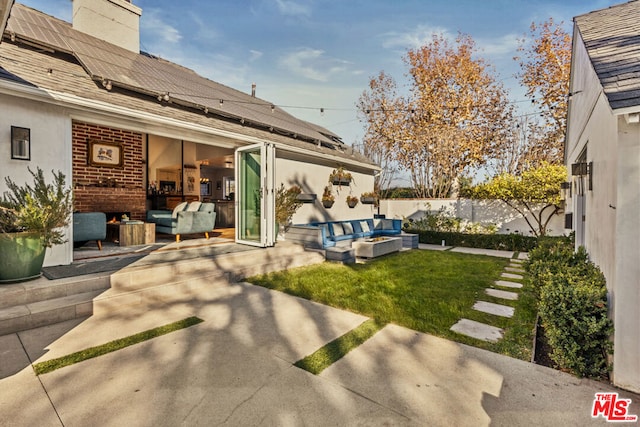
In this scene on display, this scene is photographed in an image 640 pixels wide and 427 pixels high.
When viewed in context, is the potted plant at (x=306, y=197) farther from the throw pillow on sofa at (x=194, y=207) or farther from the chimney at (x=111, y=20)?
the chimney at (x=111, y=20)

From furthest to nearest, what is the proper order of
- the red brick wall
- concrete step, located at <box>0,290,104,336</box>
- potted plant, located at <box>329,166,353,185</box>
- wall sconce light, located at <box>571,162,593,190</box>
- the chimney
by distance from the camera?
potted plant, located at <box>329,166,353,185</box> → the chimney → the red brick wall → wall sconce light, located at <box>571,162,593,190</box> → concrete step, located at <box>0,290,104,336</box>

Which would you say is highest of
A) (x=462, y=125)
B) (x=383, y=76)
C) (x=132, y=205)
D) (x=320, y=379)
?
(x=383, y=76)

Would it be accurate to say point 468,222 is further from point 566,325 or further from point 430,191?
point 566,325

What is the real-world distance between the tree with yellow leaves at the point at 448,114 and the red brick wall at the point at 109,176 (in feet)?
37.3

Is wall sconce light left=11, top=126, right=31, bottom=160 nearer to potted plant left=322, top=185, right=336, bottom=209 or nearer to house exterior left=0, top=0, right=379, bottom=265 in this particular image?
house exterior left=0, top=0, right=379, bottom=265

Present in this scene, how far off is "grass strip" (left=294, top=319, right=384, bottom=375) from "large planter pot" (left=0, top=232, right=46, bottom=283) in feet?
11.5

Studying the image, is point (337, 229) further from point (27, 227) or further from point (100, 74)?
point (27, 227)

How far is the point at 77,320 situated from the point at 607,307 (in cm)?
514

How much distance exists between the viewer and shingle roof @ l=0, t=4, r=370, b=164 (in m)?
4.57

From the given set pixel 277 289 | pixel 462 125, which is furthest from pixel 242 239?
pixel 462 125

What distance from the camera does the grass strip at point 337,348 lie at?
2.53 metres

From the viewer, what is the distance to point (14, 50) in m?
4.95

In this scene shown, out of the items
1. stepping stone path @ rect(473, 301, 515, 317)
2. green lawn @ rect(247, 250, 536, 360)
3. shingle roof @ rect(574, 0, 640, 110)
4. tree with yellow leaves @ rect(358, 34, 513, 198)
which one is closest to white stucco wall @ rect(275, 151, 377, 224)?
green lawn @ rect(247, 250, 536, 360)

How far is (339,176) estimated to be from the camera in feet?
32.0
